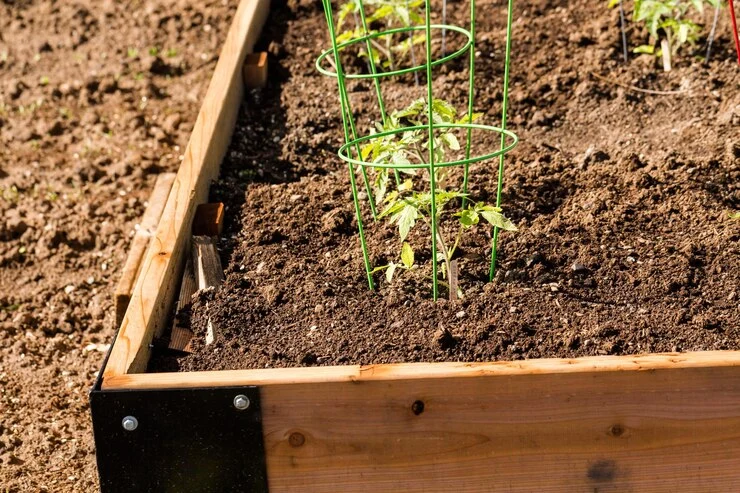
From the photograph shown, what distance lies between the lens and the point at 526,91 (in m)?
4.23

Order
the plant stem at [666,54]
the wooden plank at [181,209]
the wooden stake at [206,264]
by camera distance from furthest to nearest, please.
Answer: the plant stem at [666,54] < the wooden stake at [206,264] < the wooden plank at [181,209]

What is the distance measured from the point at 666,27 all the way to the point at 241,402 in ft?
9.47

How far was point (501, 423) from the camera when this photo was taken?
2.47 metres

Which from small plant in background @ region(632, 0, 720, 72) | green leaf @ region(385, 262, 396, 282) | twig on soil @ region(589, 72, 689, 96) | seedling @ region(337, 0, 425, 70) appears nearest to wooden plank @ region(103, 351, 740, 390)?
green leaf @ region(385, 262, 396, 282)

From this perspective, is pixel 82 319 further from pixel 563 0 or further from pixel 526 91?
pixel 563 0

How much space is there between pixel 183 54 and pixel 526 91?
2221mm

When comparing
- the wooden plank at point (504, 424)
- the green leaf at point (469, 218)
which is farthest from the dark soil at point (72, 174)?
the green leaf at point (469, 218)

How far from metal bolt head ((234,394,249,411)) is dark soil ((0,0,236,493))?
0.89 meters

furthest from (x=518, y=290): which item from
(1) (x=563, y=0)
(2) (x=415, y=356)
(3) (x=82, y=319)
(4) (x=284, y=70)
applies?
(1) (x=563, y=0)

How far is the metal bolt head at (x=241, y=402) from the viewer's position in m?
2.44

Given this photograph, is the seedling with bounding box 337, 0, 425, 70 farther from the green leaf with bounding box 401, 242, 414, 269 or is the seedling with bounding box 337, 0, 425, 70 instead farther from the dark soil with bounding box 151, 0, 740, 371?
the green leaf with bounding box 401, 242, 414, 269

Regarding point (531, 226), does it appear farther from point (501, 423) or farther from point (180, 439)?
point (180, 439)

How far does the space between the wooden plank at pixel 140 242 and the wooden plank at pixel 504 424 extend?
3.31ft

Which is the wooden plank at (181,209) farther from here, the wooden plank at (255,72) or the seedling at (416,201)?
the seedling at (416,201)
